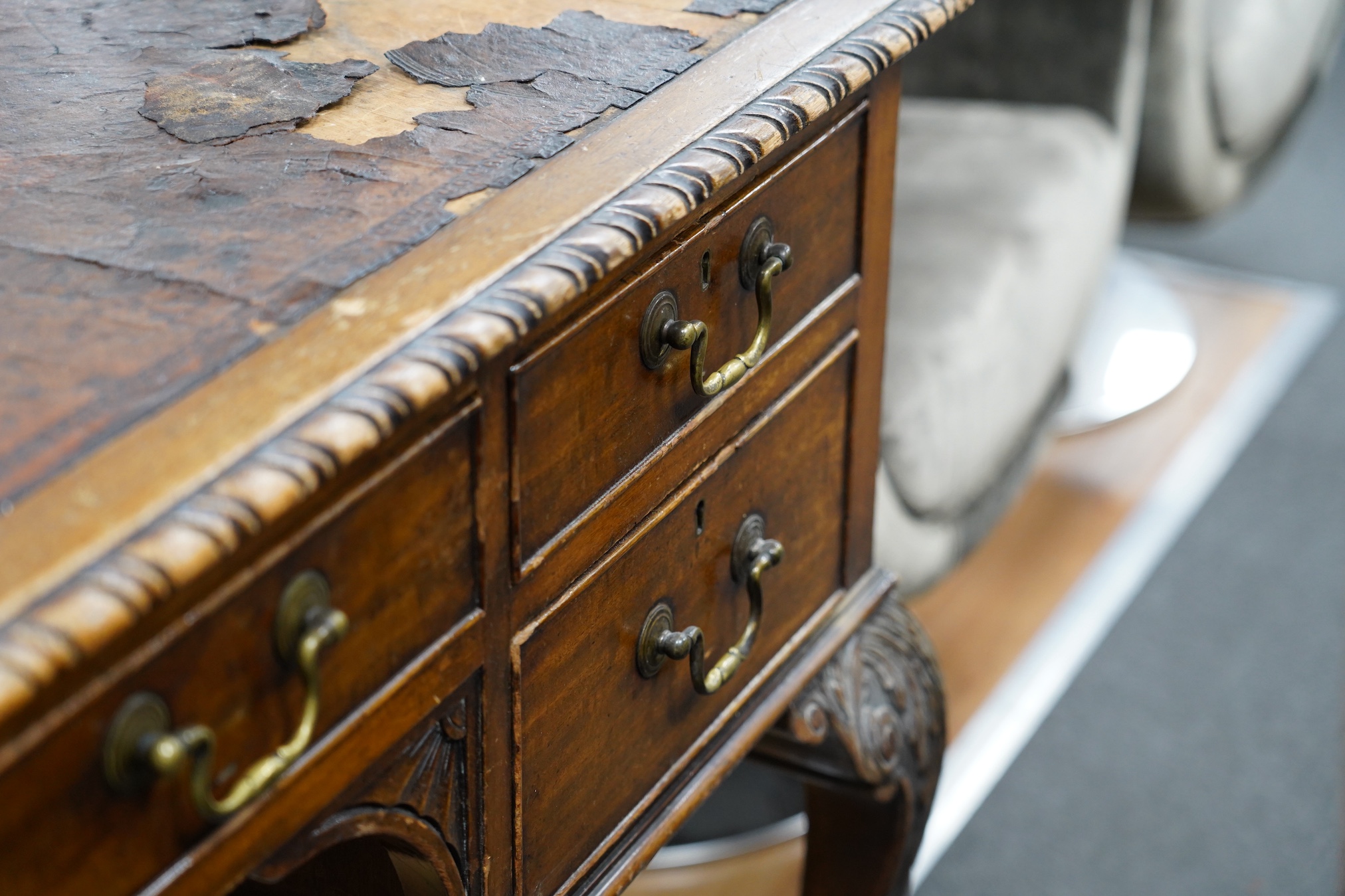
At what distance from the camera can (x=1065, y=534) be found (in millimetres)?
1791

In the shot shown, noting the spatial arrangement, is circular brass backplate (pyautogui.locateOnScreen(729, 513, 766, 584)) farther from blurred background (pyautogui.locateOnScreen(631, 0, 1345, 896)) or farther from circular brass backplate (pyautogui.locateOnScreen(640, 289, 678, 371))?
blurred background (pyautogui.locateOnScreen(631, 0, 1345, 896))

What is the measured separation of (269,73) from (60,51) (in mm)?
104

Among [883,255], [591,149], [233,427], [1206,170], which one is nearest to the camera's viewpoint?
[233,427]

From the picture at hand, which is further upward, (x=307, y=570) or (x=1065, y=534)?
(x=307, y=570)

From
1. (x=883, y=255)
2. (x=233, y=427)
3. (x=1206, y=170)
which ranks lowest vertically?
(x=1206, y=170)

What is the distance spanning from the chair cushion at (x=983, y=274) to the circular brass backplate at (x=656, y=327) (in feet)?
1.81

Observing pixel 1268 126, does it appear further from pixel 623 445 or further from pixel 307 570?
pixel 307 570

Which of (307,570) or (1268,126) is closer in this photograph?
(307,570)

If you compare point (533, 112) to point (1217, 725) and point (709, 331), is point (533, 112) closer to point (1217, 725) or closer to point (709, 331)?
point (709, 331)

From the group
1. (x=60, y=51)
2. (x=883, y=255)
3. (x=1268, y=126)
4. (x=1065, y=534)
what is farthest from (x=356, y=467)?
(x=1268, y=126)

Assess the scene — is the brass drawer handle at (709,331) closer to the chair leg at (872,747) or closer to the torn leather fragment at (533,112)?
the torn leather fragment at (533,112)

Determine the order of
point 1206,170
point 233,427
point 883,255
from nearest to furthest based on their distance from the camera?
point 233,427
point 883,255
point 1206,170

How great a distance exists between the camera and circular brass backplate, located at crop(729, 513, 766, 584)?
74 cm

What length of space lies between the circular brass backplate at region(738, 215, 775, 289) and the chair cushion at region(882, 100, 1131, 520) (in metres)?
0.49
